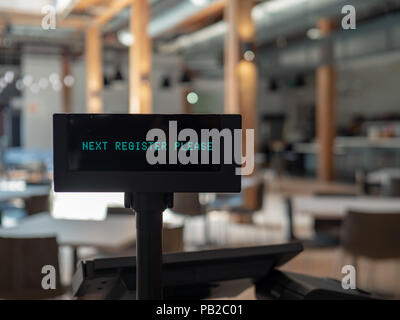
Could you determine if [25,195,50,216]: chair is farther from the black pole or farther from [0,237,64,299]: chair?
the black pole

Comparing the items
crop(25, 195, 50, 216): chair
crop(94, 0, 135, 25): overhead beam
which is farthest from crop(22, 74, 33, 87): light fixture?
crop(25, 195, 50, 216): chair

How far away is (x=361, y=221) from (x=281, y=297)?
3.14 meters

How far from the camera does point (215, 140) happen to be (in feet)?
3.16

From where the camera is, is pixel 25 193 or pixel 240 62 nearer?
pixel 25 193

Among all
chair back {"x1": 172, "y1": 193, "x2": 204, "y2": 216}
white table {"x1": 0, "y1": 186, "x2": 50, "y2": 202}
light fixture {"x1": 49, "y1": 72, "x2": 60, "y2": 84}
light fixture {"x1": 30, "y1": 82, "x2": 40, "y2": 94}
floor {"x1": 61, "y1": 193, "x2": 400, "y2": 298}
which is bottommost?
floor {"x1": 61, "y1": 193, "x2": 400, "y2": 298}

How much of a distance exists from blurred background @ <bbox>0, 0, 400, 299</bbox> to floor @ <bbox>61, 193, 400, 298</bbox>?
0.11 ft

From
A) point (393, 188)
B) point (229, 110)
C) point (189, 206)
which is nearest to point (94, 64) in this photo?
point (229, 110)

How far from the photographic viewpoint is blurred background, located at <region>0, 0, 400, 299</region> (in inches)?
167

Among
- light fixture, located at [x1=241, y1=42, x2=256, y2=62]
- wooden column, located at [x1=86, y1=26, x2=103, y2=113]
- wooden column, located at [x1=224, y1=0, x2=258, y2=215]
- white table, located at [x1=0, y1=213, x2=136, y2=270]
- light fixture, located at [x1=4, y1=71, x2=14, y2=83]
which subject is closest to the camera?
white table, located at [x1=0, y1=213, x2=136, y2=270]

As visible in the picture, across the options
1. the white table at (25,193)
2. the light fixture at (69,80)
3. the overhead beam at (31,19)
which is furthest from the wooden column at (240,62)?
the light fixture at (69,80)

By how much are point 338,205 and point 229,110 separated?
A: 407cm

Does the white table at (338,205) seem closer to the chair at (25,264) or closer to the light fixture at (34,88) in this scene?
the chair at (25,264)

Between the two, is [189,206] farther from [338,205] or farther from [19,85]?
[19,85]

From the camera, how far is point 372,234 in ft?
14.1
